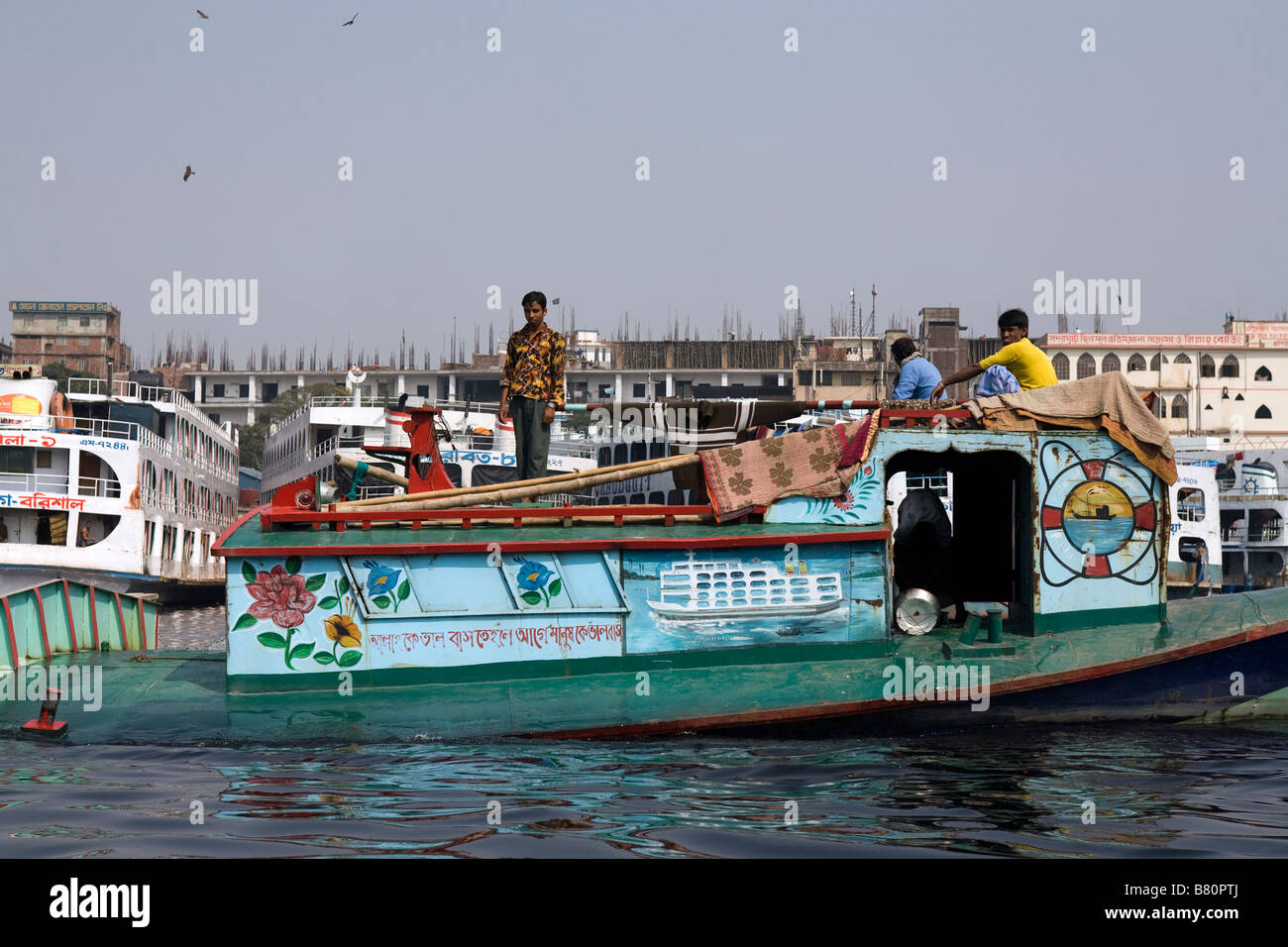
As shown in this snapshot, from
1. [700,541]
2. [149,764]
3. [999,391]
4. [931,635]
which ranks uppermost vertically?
[999,391]

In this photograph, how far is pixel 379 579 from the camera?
8859 millimetres

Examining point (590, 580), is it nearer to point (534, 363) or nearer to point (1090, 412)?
point (534, 363)

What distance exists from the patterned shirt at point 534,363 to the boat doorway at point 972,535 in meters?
3.15

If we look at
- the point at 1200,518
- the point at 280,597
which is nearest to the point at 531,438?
the point at 280,597

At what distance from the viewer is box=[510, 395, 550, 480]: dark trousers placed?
1072 centimetres

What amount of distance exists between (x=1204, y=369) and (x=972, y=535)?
56528 millimetres

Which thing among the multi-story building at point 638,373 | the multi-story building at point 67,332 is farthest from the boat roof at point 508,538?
the multi-story building at point 67,332

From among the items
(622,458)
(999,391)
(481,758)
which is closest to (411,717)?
(481,758)

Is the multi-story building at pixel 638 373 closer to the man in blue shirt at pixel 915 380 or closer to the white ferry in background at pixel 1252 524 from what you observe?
the white ferry in background at pixel 1252 524

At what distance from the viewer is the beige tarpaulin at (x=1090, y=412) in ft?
30.3

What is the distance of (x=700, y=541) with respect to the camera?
348 inches

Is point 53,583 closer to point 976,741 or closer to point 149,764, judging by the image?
point 149,764

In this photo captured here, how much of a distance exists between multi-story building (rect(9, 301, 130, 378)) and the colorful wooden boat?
267ft

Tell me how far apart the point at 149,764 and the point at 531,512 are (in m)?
3.24
